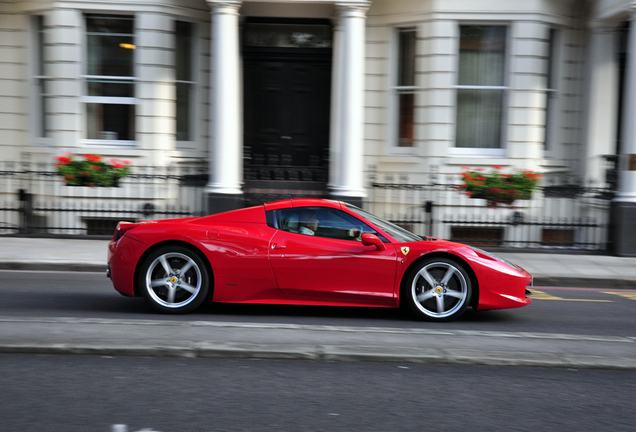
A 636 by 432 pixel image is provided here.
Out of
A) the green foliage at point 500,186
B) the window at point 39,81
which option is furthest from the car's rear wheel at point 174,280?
the window at point 39,81

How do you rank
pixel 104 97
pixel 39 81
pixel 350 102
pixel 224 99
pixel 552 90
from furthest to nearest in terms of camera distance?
pixel 39 81 → pixel 552 90 → pixel 104 97 → pixel 350 102 → pixel 224 99

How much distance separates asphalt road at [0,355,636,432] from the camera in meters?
3.78

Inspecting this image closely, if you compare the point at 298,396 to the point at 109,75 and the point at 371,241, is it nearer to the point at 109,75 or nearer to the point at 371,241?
the point at 371,241

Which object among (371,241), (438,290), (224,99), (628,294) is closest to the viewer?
(371,241)

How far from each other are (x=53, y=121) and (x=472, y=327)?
9801mm

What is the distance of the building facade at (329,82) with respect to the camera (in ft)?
40.7

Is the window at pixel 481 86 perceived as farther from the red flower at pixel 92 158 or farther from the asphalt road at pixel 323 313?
the red flower at pixel 92 158

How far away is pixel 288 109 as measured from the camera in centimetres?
1417

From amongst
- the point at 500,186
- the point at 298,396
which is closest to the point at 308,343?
the point at 298,396

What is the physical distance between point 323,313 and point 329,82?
323 inches

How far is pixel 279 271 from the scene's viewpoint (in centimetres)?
643

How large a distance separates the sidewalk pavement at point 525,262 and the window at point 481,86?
265cm

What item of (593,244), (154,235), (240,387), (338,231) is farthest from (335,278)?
(593,244)

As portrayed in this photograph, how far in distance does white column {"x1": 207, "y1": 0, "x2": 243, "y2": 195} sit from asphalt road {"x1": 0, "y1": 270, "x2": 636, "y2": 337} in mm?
4080
